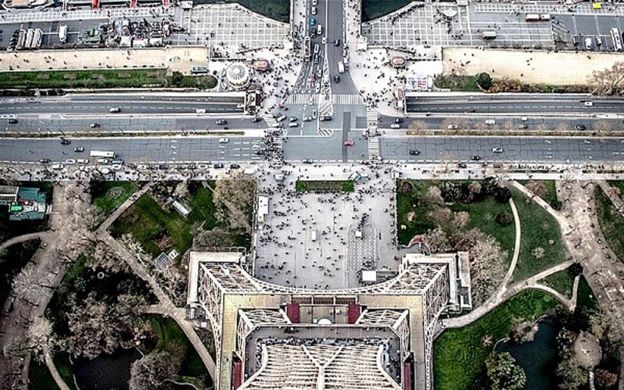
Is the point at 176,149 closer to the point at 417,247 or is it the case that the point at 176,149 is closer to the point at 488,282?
the point at 417,247

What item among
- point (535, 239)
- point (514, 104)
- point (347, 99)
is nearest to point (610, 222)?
point (535, 239)

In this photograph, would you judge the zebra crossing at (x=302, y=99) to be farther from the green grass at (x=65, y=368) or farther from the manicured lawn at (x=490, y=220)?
the green grass at (x=65, y=368)

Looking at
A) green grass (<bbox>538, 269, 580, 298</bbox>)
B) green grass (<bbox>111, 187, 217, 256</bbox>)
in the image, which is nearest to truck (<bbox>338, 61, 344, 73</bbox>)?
green grass (<bbox>111, 187, 217, 256</bbox>)

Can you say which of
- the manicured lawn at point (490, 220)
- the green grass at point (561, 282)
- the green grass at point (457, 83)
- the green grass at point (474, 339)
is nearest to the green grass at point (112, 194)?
the manicured lawn at point (490, 220)

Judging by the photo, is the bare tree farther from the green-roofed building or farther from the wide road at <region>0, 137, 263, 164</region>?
the green-roofed building

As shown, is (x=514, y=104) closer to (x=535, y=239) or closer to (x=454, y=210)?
(x=454, y=210)

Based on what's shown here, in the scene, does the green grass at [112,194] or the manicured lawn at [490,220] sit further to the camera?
the green grass at [112,194]
